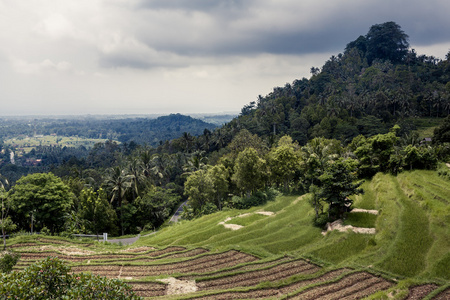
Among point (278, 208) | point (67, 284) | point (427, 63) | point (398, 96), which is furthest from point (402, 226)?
Answer: point (427, 63)

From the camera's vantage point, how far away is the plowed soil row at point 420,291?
52.5ft

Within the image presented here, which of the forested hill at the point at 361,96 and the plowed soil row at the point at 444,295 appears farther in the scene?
the forested hill at the point at 361,96

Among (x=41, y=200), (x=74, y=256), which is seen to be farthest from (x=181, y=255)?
(x=41, y=200)

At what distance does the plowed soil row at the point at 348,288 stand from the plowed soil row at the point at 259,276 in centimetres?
260

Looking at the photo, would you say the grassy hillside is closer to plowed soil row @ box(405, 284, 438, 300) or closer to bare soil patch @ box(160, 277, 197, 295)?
plowed soil row @ box(405, 284, 438, 300)

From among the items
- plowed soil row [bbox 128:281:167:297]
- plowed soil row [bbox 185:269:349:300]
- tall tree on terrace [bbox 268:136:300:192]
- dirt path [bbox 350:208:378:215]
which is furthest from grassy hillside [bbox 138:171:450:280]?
plowed soil row [bbox 128:281:167:297]

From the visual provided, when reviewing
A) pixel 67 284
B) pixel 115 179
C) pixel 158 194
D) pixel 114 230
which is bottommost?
pixel 114 230

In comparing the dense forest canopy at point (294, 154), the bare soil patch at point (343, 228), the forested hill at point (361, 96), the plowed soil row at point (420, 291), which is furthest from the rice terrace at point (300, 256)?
the forested hill at point (361, 96)

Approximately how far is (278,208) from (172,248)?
1663 cm

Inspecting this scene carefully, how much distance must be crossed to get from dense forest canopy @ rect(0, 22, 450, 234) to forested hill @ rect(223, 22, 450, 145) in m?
0.51

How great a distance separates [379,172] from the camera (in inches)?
1610

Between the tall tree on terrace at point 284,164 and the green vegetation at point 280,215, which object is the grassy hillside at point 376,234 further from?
the tall tree on terrace at point 284,164

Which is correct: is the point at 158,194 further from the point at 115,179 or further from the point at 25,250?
the point at 25,250

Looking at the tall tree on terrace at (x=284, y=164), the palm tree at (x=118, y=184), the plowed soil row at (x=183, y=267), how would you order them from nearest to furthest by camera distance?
the plowed soil row at (x=183, y=267) < the tall tree on terrace at (x=284, y=164) < the palm tree at (x=118, y=184)
